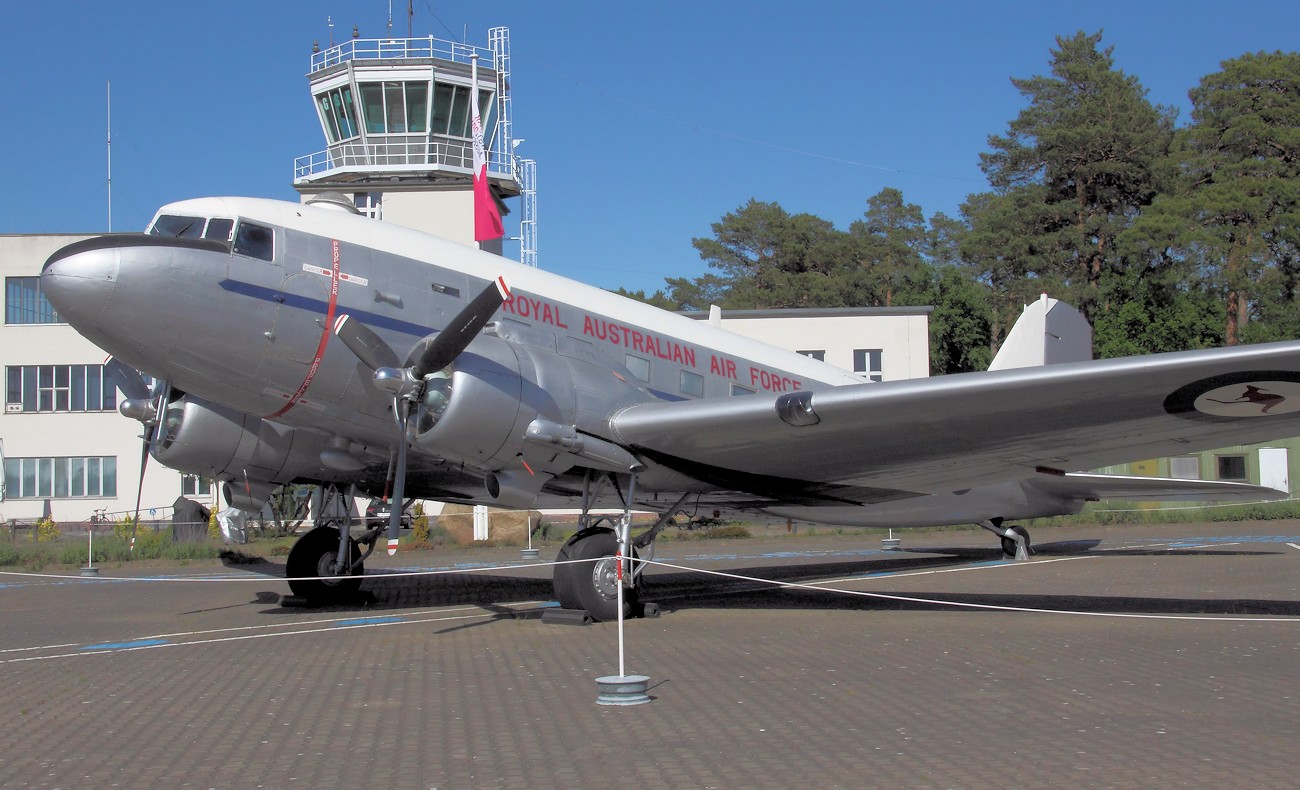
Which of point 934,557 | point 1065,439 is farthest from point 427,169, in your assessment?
point 1065,439

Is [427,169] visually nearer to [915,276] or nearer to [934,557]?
[934,557]

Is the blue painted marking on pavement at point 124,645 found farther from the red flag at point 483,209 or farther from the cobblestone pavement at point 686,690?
the red flag at point 483,209

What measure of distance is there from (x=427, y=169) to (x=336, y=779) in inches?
1353

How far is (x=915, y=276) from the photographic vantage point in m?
60.2

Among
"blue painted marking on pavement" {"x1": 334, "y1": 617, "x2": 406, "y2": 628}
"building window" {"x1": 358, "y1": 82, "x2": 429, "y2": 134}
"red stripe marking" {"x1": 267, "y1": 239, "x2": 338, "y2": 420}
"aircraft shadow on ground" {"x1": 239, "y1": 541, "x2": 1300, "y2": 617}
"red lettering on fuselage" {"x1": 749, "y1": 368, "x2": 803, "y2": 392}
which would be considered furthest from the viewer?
"building window" {"x1": 358, "y1": 82, "x2": 429, "y2": 134}

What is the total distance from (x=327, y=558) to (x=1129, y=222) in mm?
48940

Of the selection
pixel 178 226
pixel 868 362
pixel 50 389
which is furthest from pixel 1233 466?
pixel 50 389

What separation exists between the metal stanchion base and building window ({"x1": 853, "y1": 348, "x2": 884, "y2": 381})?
3333 cm

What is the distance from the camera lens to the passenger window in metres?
10.8

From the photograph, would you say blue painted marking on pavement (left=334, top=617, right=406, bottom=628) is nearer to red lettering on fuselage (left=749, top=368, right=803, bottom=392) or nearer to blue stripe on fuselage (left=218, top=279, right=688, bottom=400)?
blue stripe on fuselage (left=218, top=279, right=688, bottom=400)

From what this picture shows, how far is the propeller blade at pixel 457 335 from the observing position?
Result: 1061cm

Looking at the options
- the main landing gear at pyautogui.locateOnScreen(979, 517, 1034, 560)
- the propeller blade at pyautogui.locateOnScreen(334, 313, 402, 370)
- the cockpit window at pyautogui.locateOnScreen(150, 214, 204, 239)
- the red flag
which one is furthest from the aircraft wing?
the red flag

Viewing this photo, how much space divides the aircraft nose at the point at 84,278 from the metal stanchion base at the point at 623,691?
6032 mm

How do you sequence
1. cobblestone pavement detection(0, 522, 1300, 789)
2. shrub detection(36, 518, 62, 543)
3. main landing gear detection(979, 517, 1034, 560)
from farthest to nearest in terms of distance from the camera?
shrub detection(36, 518, 62, 543) < main landing gear detection(979, 517, 1034, 560) < cobblestone pavement detection(0, 522, 1300, 789)
